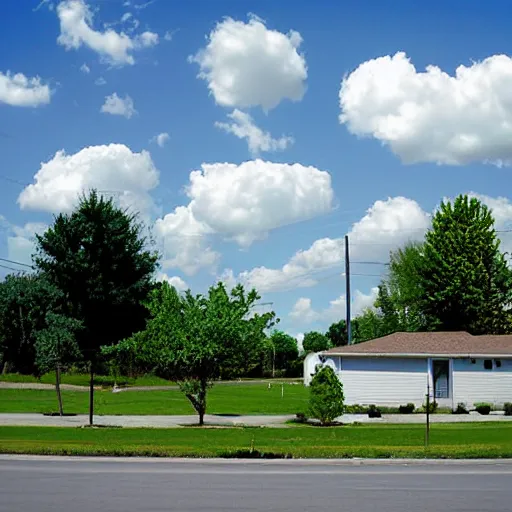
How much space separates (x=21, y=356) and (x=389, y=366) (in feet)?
121

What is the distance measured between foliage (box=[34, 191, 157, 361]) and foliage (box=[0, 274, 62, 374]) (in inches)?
87.7

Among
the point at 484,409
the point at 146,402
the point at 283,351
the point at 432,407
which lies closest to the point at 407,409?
the point at 432,407

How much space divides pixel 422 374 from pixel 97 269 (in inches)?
1407

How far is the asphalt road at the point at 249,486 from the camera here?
506 inches

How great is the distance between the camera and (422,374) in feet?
145

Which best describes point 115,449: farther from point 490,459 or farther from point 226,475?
point 490,459

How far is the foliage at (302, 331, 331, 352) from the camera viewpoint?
427 feet

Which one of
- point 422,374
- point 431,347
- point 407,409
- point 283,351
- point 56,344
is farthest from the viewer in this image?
point 283,351

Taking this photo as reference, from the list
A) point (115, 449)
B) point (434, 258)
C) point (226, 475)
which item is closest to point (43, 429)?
point (115, 449)

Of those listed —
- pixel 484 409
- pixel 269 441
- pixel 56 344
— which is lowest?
pixel 269 441

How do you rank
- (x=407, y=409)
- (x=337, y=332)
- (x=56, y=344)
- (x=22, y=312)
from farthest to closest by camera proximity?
1. (x=337, y=332)
2. (x=22, y=312)
3. (x=407, y=409)
4. (x=56, y=344)

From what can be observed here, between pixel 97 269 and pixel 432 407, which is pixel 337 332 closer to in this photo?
pixel 97 269

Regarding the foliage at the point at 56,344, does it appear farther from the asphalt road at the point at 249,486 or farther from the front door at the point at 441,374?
the front door at the point at 441,374

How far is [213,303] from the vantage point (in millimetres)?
34750
